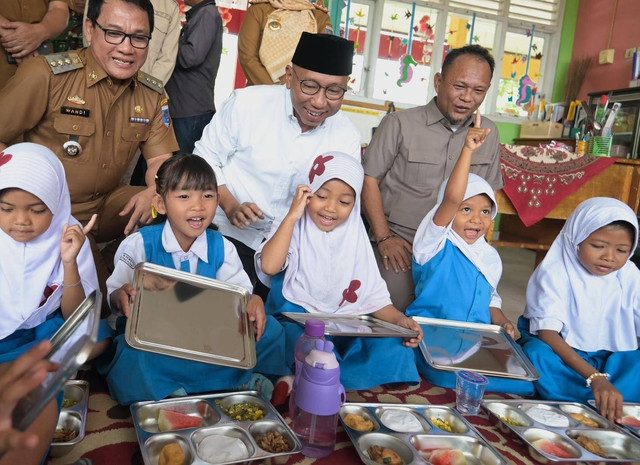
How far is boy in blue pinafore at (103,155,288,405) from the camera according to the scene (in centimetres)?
158

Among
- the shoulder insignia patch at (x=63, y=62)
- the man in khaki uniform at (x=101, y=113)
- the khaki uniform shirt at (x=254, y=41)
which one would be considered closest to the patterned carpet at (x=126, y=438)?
the man in khaki uniform at (x=101, y=113)

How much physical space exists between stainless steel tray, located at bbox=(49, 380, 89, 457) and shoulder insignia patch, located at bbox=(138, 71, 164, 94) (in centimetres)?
138

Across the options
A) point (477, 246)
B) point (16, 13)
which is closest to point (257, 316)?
point (477, 246)

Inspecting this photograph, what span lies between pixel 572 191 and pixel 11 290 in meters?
3.61

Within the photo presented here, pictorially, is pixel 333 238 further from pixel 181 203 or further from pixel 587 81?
pixel 587 81

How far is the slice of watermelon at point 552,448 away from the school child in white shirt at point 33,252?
4.54 ft

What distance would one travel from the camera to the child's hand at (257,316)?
174cm

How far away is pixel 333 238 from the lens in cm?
216

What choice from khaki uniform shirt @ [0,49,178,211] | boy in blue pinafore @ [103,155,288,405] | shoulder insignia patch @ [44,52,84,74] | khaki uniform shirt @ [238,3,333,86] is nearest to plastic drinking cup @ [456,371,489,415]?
boy in blue pinafore @ [103,155,288,405]

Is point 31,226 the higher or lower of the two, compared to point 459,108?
lower

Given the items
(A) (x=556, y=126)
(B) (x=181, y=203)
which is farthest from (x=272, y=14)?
(A) (x=556, y=126)

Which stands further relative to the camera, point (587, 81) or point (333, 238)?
point (587, 81)

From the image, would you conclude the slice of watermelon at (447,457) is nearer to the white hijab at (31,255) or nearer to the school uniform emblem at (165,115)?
the white hijab at (31,255)

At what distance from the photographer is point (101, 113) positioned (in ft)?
7.30
